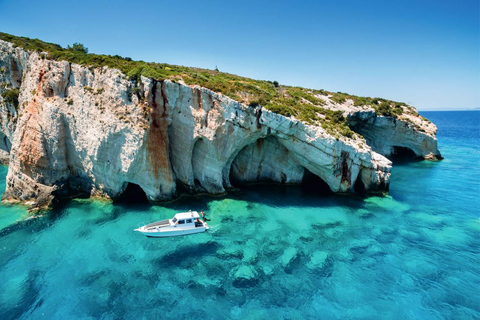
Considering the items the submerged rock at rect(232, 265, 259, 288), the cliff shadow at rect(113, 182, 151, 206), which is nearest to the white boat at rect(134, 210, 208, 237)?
the submerged rock at rect(232, 265, 259, 288)

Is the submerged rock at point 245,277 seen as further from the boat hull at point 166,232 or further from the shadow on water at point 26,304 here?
the shadow on water at point 26,304

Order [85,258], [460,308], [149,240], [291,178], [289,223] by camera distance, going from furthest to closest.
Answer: [291,178]
[289,223]
[149,240]
[85,258]
[460,308]

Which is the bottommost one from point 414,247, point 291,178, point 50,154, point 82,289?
point 82,289

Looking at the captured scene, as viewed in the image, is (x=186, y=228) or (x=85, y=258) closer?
(x=85, y=258)

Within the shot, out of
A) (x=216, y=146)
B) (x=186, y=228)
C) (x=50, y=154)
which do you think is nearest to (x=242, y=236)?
(x=186, y=228)

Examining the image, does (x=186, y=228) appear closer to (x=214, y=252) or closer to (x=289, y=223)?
(x=214, y=252)

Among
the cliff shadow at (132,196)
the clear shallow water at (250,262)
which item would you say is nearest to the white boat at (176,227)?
the clear shallow water at (250,262)
